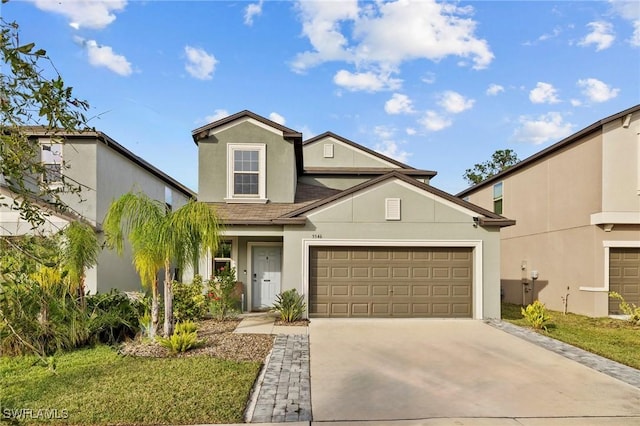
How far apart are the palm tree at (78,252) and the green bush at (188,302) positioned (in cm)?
226

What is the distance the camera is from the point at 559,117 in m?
18.1

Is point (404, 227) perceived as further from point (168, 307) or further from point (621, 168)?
point (621, 168)

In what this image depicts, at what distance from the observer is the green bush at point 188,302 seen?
10.0 meters

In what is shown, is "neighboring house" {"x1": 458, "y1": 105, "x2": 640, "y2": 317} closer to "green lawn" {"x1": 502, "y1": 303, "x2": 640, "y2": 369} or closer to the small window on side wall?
"green lawn" {"x1": 502, "y1": 303, "x2": 640, "y2": 369}

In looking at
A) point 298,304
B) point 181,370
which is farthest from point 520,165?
point 181,370

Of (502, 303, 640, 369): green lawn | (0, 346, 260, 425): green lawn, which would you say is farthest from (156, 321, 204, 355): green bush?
(502, 303, 640, 369): green lawn

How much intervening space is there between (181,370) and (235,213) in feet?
Result: 21.4

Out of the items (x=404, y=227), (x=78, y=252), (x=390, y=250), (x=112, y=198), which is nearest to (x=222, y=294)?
(x=78, y=252)

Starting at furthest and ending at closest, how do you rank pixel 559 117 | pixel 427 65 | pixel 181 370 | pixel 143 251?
pixel 559 117
pixel 427 65
pixel 143 251
pixel 181 370

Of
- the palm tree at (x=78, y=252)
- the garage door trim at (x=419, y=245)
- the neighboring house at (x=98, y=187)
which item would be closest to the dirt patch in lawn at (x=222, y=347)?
the palm tree at (x=78, y=252)

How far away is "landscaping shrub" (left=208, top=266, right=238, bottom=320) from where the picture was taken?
1117 cm

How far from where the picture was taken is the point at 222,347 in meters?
8.01

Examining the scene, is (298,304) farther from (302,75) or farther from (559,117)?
(559,117)

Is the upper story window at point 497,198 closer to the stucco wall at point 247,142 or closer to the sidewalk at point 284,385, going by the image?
the stucco wall at point 247,142
